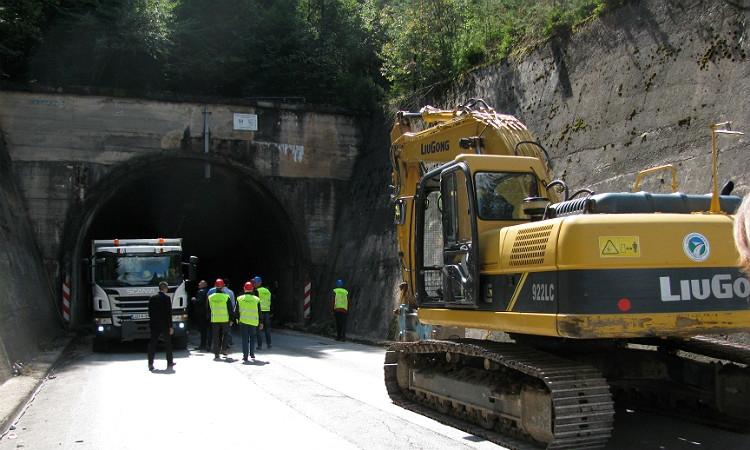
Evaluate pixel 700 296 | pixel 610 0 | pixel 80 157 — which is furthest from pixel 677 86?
pixel 80 157

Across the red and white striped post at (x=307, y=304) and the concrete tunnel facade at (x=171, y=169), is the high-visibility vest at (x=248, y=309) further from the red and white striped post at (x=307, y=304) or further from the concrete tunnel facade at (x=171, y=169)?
the concrete tunnel facade at (x=171, y=169)

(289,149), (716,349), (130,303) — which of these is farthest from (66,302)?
(716,349)

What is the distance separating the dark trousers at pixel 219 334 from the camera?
15266 mm

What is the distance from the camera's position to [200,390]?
34.7ft

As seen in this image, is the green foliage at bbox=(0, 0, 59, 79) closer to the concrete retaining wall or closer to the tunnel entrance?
the concrete retaining wall

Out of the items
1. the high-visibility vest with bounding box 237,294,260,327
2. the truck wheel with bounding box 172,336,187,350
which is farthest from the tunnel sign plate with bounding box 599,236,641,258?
the truck wheel with bounding box 172,336,187,350

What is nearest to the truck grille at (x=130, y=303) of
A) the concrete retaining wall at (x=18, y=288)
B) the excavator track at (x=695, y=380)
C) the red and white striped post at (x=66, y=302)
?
the concrete retaining wall at (x=18, y=288)

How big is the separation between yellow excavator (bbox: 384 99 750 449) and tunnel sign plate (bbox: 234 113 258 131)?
54.3ft

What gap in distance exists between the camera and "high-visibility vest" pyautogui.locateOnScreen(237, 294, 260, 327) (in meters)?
15.0

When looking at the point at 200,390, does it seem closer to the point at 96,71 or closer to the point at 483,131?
the point at 483,131

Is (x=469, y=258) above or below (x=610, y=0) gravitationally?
below

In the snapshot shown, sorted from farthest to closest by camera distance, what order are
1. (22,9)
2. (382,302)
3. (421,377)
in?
(22,9), (382,302), (421,377)

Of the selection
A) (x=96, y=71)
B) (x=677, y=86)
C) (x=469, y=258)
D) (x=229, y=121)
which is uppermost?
(x=96, y=71)

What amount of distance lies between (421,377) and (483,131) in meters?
3.18
